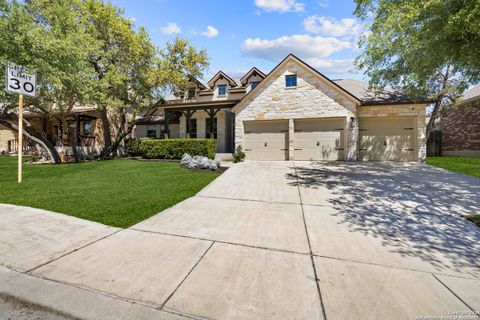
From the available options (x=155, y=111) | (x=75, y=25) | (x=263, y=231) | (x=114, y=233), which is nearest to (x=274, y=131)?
(x=263, y=231)

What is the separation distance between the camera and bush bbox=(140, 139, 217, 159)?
1461cm

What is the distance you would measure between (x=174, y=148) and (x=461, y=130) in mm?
22232

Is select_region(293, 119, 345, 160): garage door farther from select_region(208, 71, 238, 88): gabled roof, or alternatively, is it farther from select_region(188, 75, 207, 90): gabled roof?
select_region(188, 75, 207, 90): gabled roof

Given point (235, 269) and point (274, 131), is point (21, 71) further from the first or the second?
point (274, 131)

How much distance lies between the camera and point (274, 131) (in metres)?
14.5

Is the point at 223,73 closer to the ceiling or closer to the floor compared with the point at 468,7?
closer to the ceiling

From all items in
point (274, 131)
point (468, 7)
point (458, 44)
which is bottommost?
point (274, 131)

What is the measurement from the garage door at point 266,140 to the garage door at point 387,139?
15.4ft

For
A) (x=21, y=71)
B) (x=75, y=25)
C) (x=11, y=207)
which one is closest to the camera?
(x=11, y=207)

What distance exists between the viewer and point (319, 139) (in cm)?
1379

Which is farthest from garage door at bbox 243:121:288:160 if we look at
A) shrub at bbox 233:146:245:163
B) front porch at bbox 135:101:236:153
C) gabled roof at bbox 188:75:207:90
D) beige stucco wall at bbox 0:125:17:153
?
beige stucco wall at bbox 0:125:17:153

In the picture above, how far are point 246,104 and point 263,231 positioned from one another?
11634mm

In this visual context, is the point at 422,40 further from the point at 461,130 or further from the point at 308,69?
the point at 461,130

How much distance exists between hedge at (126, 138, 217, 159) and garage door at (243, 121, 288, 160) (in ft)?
7.74
